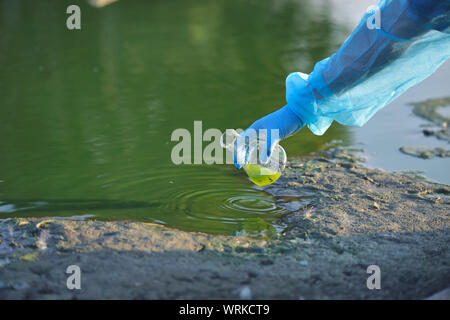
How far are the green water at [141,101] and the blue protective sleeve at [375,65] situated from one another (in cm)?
67

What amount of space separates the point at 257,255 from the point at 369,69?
1051mm

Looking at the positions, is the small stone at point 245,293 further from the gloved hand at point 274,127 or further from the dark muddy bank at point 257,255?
the gloved hand at point 274,127

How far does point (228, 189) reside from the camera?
3576mm

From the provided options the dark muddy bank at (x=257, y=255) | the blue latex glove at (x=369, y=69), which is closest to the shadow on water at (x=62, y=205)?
the dark muddy bank at (x=257, y=255)

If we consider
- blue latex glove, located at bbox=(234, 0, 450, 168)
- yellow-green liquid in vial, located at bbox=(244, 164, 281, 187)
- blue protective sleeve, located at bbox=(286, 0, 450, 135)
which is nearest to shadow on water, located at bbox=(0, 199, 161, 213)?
yellow-green liquid in vial, located at bbox=(244, 164, 281, 187)

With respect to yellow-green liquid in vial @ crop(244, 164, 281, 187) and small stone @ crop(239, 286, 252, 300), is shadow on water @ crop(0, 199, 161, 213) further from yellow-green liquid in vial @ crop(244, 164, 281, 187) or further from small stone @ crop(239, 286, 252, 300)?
small stone @ crop(239, 286, 252, 300)

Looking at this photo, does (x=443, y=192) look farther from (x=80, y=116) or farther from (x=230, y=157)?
(x=80, y=116)

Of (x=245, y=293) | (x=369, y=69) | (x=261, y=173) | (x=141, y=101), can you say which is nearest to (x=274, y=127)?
(x=261, y=173)

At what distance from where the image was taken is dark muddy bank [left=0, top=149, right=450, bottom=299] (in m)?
2.39

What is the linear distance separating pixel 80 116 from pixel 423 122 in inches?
118

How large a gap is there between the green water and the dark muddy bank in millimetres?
241

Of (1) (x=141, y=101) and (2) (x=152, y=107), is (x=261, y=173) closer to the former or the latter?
(2) (x=152, y=107)

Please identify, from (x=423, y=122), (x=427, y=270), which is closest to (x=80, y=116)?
(x=423, y=122)

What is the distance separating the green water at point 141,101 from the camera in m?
3.42
